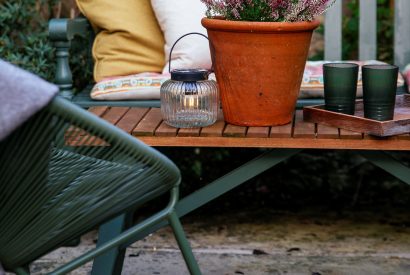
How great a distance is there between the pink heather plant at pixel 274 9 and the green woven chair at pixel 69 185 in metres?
0.69

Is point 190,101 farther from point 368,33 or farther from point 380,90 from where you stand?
point 368,33

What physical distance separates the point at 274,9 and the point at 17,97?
0.98m

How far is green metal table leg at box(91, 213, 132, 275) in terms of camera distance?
243 centimetres

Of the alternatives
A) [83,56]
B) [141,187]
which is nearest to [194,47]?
[83,56]

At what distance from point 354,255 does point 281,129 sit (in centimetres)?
81

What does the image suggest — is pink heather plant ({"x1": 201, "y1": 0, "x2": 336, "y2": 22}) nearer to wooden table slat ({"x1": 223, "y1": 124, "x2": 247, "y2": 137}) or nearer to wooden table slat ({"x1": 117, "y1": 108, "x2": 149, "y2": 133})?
wooden table slat ({"x1": 223, "y1": 124, "x2": 247, "y2": 137})

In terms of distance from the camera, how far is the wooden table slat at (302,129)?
2.18 m

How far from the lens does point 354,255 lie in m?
2.89

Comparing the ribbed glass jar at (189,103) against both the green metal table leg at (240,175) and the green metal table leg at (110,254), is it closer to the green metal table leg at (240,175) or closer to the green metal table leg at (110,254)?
the green metal table leg at (240,175)

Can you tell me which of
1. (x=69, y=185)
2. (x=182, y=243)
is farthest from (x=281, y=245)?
(x=69, y=185)

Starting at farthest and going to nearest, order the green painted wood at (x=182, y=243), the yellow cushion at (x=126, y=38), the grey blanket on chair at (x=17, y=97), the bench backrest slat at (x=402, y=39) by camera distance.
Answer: the bench backrest slat at (x=402, y=39)
the yellow cushion at (x=126, y=38)
the green painted wood at (x=182, y=243)
the grey blanket on chair at (x=17, y=97)

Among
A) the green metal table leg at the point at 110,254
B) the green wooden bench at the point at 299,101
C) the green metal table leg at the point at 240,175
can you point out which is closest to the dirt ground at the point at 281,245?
the green metal table leg at the point at 110,254

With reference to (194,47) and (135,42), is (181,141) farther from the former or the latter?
(135,42)

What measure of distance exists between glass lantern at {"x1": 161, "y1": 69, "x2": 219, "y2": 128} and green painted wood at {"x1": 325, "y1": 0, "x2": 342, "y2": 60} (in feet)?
3.59
